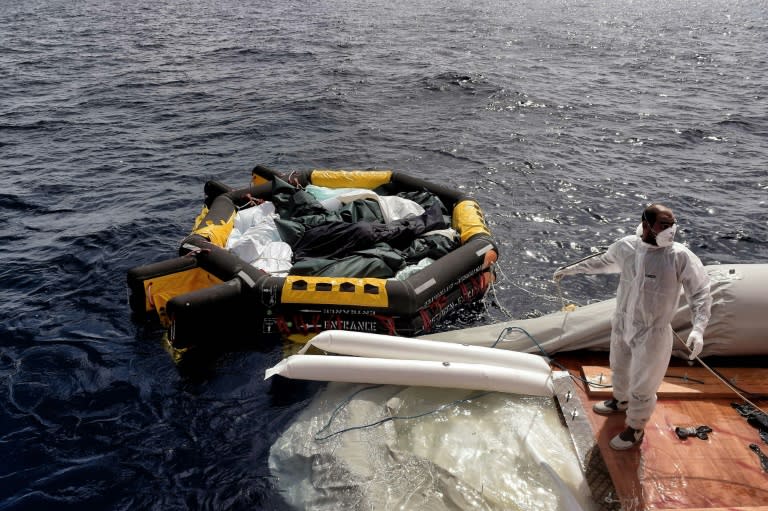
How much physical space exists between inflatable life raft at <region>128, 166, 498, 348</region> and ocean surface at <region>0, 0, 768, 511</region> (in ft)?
1.36

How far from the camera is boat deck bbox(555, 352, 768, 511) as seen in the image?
4.39 metres

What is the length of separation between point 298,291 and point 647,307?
3.97 metres

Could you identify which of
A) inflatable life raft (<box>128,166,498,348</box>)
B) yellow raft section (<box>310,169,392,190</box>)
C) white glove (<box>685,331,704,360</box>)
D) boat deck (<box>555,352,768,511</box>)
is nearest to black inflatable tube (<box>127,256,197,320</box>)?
inflatable life raft (<box>128,166,498,348</box>)

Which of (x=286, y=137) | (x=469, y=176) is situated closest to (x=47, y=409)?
(x=469, y=176)

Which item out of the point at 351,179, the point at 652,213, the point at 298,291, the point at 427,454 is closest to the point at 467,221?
the point at 351,179

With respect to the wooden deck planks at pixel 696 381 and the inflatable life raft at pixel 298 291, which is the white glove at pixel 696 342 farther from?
the inflatable life raft at pixel 298 291

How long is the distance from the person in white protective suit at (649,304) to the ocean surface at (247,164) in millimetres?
3082

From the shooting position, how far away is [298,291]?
22.2 ft

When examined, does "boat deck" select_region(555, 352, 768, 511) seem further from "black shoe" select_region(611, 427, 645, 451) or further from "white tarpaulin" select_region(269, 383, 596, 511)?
"white tarpaulin" select_region(269, 383, 596, 511)

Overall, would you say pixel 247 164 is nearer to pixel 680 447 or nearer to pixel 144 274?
pixel 144 274

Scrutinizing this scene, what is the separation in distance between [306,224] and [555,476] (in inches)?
204

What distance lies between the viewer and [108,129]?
15016 mm

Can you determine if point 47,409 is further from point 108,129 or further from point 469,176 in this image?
point 108,129

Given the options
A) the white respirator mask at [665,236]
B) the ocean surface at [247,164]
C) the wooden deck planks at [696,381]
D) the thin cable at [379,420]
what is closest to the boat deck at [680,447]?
the wooden deck planks at [696,381]
